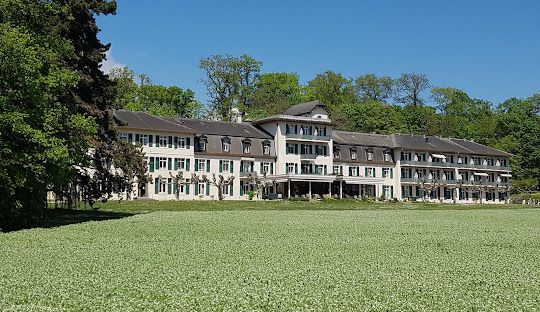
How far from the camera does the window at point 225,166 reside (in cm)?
8006

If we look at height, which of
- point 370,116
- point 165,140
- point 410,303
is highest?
point 370,116

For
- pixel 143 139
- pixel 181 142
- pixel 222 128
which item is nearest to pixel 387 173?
pixel 222 128

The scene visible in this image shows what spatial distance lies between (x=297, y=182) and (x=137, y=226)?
166 feet

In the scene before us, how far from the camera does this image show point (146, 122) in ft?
246

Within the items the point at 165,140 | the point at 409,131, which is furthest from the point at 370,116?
the point at 165,140

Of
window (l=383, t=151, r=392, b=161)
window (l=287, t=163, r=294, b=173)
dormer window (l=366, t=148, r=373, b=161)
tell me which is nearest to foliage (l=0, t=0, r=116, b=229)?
window (l=287, t=163, r=294, b=173)

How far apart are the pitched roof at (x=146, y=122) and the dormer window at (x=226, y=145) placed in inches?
193

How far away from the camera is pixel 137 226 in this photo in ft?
109

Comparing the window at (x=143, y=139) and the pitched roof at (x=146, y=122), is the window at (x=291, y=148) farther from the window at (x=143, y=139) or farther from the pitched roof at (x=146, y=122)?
the window at (x=143, y=139)

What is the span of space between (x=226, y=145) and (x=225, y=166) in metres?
2.58

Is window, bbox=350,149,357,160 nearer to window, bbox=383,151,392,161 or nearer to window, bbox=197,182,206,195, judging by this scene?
window, bbox=383,151,392,161

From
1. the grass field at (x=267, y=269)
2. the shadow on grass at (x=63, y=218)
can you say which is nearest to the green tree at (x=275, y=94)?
the shadow on grass at (x=63, y=218)

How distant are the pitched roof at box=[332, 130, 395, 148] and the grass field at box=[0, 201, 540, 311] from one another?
202 feet

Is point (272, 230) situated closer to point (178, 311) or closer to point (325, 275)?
point (325, 275)
